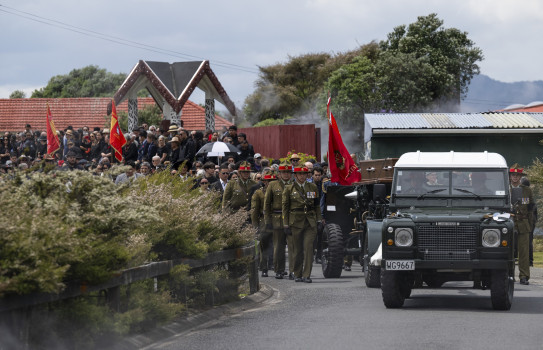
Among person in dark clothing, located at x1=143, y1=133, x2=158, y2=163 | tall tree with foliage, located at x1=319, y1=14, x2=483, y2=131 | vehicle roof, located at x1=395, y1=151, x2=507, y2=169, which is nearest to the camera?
vehicle roof, located at x1=395, y1=151, x2=507, y2=169

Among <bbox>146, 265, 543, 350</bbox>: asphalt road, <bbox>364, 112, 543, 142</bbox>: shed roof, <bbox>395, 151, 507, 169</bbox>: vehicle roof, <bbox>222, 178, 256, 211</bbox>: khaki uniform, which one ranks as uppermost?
<bbox>364, 112, 543, 142</bbox>: shed roof

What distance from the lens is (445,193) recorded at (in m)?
15.6

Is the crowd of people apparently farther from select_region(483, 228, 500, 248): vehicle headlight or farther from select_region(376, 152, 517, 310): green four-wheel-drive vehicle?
select_region(483, 228, 500, 248): vehicle headlight

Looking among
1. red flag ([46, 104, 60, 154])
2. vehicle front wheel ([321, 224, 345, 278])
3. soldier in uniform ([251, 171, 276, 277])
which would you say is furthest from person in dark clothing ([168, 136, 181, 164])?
vehicle front wheel ([321, 224, 345, 278])

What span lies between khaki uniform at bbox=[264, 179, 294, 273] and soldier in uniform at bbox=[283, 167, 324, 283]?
0.60 metres

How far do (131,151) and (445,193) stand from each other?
40.6 feet

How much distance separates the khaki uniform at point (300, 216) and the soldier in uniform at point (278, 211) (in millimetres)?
598

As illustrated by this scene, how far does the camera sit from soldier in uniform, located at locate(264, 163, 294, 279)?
Result: 20531 mm

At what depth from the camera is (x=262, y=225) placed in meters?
21.3

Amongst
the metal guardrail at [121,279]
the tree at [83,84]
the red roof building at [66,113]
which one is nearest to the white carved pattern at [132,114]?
the metal guardrail at [121,279]

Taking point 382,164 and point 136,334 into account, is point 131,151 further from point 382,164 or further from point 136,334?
point 136,334

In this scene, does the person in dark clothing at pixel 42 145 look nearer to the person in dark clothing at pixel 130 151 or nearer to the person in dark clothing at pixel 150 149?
the person in dark clothing at pixel 130 151

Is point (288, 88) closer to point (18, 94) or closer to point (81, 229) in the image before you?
point (18, 94)

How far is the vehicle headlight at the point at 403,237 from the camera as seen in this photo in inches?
→ 559
